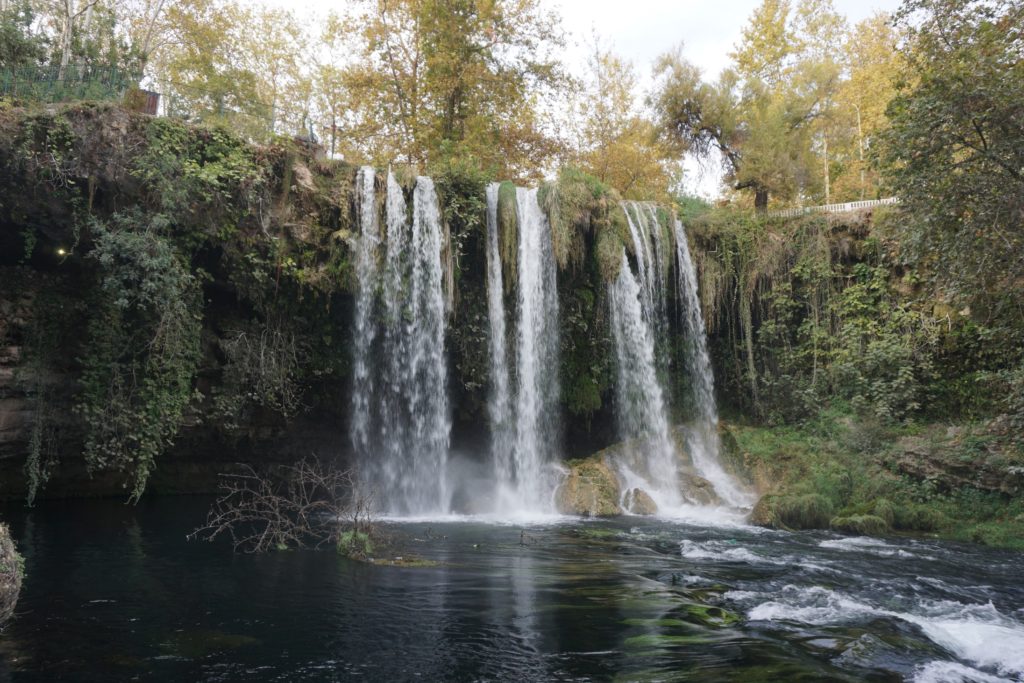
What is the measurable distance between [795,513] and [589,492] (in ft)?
12.6

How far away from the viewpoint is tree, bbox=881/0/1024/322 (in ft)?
33.3

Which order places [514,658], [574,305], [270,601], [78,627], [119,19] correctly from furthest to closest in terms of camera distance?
[119,19] < [574,305] < [270,601] < [78,627] < [514,658]

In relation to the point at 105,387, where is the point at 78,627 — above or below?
below

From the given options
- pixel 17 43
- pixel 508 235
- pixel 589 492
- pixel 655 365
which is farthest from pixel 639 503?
pixel 17 43

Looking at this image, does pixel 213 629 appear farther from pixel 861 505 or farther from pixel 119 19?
pixel 119 19

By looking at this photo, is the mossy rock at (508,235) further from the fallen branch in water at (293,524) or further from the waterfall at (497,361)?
the fallen branch in water at (293,524)

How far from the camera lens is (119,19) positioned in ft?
86.0

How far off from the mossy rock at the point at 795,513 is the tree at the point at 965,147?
425cm

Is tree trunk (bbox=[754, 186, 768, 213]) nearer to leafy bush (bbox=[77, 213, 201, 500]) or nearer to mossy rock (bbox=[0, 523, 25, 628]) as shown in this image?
leafy bush (bbox=[77, 213, 201, 500])

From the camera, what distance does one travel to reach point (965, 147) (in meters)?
10.8

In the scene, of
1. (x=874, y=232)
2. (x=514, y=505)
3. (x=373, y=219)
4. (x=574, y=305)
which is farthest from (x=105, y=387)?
(x=874, y=232)

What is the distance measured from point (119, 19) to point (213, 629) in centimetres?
2737

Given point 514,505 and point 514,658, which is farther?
point 514,505

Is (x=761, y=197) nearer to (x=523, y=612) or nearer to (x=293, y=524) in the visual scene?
(x=293, y=524)
